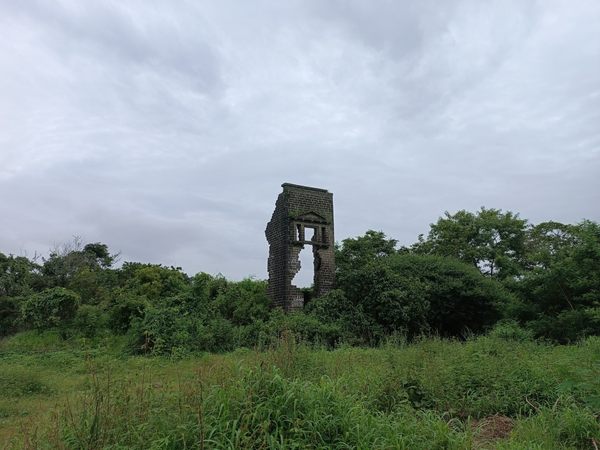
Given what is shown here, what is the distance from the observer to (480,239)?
28.5 meters

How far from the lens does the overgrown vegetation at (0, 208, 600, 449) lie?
3.76 metres

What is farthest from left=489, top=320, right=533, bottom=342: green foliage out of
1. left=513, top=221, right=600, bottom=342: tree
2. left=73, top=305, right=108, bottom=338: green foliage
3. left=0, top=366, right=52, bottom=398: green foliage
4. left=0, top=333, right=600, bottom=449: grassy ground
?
left=73, top=305, right=108, bottom=338: green foliage

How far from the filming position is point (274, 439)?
3.38 metres

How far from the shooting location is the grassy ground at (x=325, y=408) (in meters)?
3.56

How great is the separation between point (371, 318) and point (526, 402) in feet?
38.7

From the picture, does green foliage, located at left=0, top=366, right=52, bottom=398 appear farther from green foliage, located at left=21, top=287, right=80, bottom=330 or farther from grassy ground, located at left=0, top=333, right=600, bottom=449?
green foliage, located at left=21, top=287, right=80, bottom=330

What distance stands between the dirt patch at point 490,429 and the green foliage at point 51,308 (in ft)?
52.5

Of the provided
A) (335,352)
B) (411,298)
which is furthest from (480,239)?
(335,352)

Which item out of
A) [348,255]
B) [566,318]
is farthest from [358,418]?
[348,255]

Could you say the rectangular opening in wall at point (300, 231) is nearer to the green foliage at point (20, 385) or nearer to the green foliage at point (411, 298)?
the green foliage at point (411, 298)

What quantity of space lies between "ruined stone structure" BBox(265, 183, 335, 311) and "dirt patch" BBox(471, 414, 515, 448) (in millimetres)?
13003

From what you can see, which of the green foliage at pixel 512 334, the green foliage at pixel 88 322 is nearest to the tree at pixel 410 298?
the green foliage at pixel 512 334

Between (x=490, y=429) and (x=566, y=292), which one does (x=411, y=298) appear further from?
(x=490, y=429)

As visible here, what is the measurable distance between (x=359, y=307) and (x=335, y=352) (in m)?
7.83
